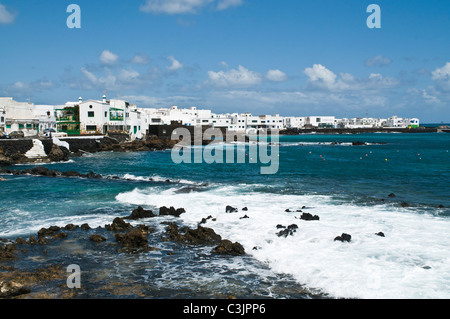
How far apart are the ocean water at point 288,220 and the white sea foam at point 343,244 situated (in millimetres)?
39

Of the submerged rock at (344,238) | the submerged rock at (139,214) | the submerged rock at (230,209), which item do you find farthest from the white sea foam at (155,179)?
the submerged rock at (344,238)

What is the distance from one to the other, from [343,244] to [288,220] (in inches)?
154

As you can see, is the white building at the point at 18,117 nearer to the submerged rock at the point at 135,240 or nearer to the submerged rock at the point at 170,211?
the submerged rock at the point at 170,211

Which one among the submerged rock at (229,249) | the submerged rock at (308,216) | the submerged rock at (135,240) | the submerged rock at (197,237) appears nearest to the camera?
the submerged rock at (229,249)

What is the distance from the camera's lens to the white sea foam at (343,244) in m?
11.3

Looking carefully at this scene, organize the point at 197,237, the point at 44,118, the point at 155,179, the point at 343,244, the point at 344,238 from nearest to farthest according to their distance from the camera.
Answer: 1. the point at 343,244
2. the point at 344,238
3. the point at 197,237
4. the point at 155,179
5. the point at 44,118

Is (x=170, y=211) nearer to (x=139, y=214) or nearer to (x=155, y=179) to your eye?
(x=139, y=214)

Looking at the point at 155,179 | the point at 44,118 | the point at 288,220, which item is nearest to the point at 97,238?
the point at 288,220

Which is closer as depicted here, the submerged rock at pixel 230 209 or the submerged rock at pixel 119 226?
the submerged rock at pixel 119 226

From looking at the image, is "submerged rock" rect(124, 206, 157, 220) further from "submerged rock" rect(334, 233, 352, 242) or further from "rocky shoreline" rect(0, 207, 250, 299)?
"submerged rock" rect(334, 233, 352, 242)

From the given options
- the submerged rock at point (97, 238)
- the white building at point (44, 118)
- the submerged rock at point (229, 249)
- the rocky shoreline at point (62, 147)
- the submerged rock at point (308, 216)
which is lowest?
the submerged rock at point (229, 249)

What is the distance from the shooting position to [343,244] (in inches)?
585

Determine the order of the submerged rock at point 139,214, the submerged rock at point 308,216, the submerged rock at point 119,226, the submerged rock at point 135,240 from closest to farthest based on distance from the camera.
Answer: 1. the submerged rock at point 135,240
2. the submerged rock at point 119,226
3. the submerged rock at point 308,216
4. the submerged rock at point 139,214
